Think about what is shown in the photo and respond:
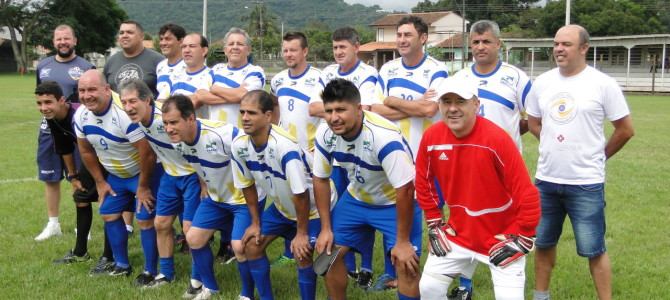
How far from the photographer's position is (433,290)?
4043 millimetres

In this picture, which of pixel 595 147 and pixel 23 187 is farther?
pixel 23 187

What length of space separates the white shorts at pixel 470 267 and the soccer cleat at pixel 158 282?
9.31ft

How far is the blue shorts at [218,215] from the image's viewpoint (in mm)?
5348

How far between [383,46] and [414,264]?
67.1 metres

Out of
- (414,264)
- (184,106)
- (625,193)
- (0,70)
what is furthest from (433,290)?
(0,70)

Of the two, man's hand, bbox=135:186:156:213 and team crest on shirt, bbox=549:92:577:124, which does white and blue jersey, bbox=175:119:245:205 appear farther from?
team crest on shirt, bbox=549:92:577:124

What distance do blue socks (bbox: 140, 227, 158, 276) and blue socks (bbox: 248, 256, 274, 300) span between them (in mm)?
1338

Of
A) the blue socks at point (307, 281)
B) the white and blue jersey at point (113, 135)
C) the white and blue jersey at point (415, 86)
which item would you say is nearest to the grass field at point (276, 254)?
the blue socks at point (307, 281)

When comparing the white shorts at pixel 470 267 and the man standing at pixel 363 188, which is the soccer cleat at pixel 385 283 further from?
the white shorts at pixel 470 267

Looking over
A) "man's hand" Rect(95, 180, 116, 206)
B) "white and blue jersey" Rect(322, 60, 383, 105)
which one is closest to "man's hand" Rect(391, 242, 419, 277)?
"white and blue jersey" Rect(322, 60, 383, 105)

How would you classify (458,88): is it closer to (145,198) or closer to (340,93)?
(340,93)

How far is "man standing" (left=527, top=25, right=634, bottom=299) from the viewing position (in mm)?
4457

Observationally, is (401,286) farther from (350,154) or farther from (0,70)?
(0,70)

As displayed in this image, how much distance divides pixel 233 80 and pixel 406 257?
10.2 ft
